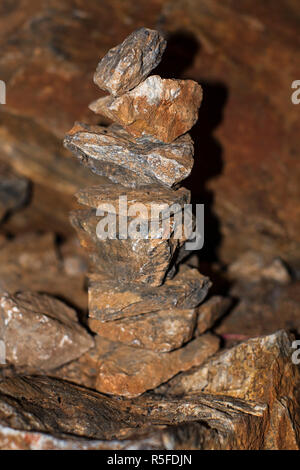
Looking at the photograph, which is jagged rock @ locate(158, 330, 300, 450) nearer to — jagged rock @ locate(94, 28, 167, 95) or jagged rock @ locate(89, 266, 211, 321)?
jagged rock @ locate(89, 266, 211, 321)

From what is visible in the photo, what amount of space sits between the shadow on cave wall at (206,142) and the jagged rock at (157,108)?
2105 mm

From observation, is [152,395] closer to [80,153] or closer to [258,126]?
[80,153]

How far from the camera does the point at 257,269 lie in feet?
19.8

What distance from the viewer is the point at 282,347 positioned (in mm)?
3990

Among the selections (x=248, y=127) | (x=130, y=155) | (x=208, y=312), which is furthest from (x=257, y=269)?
(x=130, y=155)

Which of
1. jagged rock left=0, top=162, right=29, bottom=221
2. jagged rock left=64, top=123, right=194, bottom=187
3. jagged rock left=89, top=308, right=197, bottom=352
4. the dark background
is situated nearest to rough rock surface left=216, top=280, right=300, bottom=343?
the dark background

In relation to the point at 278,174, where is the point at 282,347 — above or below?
below

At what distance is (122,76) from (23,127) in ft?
9.40

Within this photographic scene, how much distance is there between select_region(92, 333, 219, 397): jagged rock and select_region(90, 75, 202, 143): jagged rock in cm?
194

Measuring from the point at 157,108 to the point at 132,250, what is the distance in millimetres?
1137

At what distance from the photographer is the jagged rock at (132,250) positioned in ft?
12.1

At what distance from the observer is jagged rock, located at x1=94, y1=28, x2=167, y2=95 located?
3.44m

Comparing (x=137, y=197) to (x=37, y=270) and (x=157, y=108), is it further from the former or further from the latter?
(x=37, y=270)
